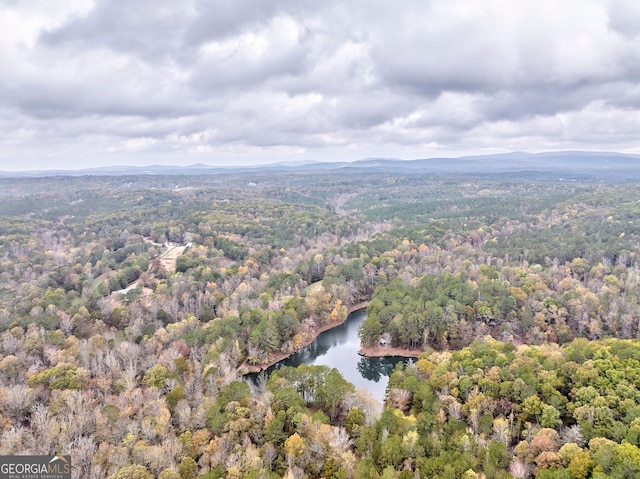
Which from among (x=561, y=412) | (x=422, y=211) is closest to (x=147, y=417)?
(x=561, y=412)

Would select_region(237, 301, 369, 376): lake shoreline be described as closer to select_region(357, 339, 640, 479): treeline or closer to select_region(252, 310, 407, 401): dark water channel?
select_region(252, 310, 407, 401): dark water channel

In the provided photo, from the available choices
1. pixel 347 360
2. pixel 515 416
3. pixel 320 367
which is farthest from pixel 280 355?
pixel 515 416

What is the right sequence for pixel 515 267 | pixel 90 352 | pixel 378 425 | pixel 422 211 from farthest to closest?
pixel 422 211
pixel 515 267
pixel 90 352
pixel 378 425

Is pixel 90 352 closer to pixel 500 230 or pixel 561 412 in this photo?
pixel 561 412
